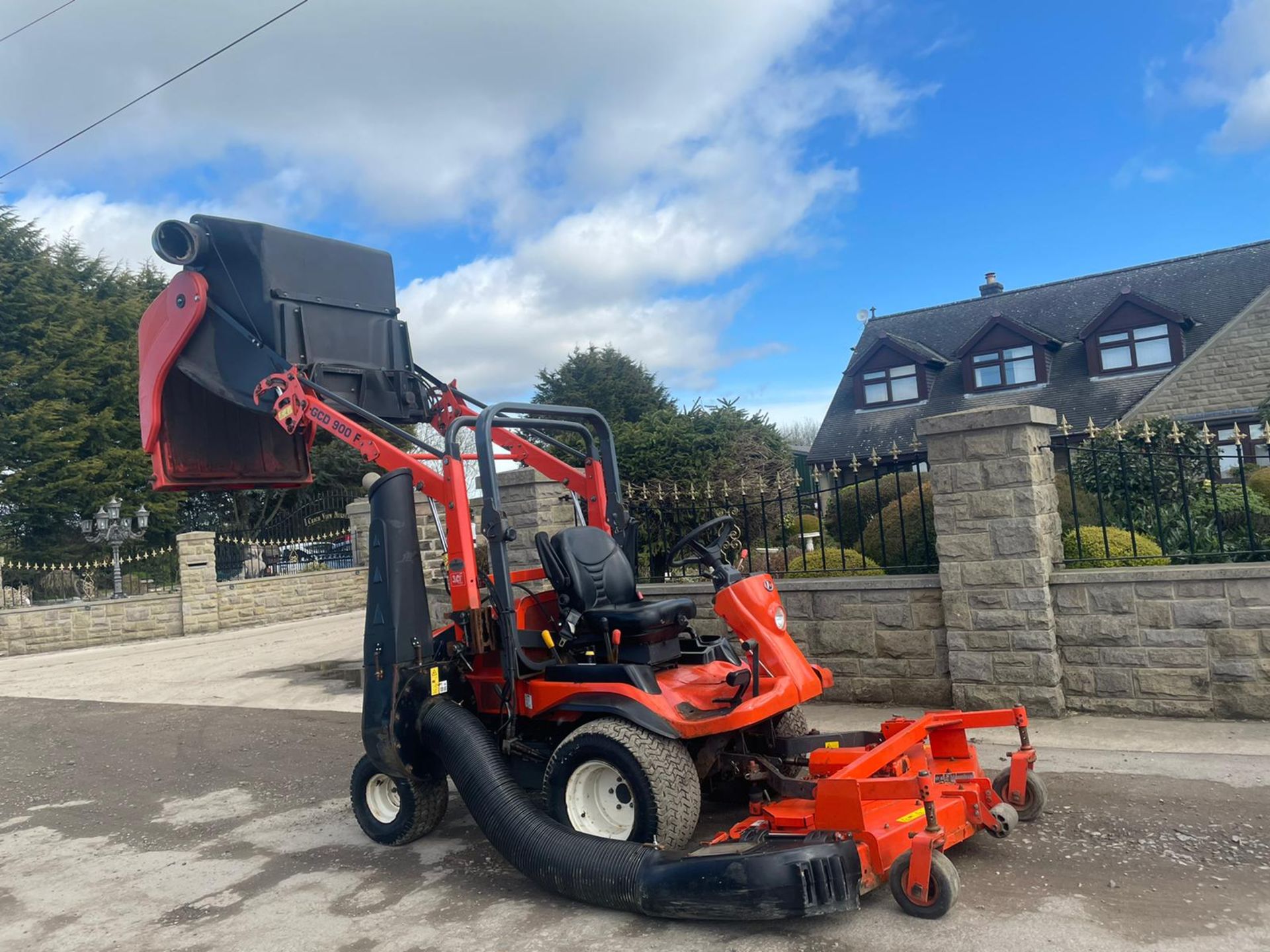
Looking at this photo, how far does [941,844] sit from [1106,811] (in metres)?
1.55

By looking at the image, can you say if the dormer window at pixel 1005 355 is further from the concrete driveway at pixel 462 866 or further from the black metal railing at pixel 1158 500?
the concrete driveway at pixel 462 866

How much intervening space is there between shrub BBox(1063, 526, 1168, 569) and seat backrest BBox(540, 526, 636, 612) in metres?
3.42

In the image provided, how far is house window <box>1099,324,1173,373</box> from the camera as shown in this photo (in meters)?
23.0

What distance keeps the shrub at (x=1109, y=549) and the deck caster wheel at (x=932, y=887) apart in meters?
3.60

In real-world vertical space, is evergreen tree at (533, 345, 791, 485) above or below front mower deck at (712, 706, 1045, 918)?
above

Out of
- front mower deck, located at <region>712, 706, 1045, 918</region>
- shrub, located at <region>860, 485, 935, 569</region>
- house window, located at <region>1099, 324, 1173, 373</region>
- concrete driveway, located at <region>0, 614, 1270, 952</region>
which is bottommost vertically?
concrete driveway, located at <region>0, 614, 1270, 952</region>

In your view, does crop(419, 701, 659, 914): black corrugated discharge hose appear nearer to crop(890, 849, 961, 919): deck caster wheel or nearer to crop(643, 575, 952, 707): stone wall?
crop(890, 849, 961, 919): deck caster wheel

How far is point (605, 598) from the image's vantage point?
16.0 feet

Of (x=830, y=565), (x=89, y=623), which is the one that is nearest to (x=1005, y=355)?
(x=830, y=565)

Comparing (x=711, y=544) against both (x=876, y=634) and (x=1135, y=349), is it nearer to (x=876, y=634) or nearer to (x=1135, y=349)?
(x=876, y=634)

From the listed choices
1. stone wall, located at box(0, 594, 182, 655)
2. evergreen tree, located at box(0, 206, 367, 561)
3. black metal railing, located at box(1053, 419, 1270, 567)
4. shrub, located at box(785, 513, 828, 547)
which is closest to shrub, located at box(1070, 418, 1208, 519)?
black metal railing, located at box(1053, 419, 1270, 567)

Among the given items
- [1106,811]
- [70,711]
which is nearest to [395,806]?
[1106,811]

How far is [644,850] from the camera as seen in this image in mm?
3717

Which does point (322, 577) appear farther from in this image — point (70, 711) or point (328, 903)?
point (328, 903)
